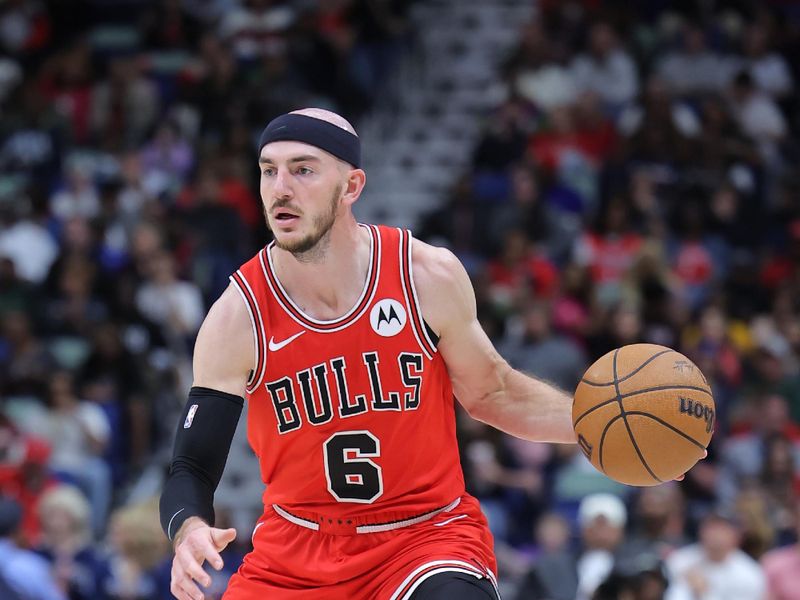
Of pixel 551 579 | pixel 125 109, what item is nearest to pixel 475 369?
pixel 551 579

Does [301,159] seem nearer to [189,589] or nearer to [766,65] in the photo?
[189,589]

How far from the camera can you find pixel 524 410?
222 inches

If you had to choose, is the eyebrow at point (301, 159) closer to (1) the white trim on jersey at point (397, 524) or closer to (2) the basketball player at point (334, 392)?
(2) the basketball player at point (334, 392)

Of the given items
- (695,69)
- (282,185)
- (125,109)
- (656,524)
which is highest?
(695,69)

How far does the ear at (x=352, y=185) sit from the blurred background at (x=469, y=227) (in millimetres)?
3129

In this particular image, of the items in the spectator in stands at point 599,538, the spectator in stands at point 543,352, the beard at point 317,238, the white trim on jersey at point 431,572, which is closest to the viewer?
the white trim on jersey at point 431,572

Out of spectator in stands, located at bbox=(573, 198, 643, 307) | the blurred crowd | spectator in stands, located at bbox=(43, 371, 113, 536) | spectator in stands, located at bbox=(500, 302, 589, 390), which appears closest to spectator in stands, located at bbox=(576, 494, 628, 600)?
the blurred crowd

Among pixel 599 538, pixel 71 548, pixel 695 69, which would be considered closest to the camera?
pixel 71 548

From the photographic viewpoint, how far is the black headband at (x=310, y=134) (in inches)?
207

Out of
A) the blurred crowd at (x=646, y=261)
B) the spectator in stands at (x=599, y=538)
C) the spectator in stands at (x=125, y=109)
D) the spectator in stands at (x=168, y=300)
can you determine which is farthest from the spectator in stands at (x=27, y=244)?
the spectator in stands at (x=599, y=538)

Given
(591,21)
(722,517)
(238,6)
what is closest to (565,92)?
(591,21)

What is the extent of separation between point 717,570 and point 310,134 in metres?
5.79

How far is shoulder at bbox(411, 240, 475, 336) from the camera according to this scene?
5.38 meters

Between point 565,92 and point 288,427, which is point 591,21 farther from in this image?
point 288,427
